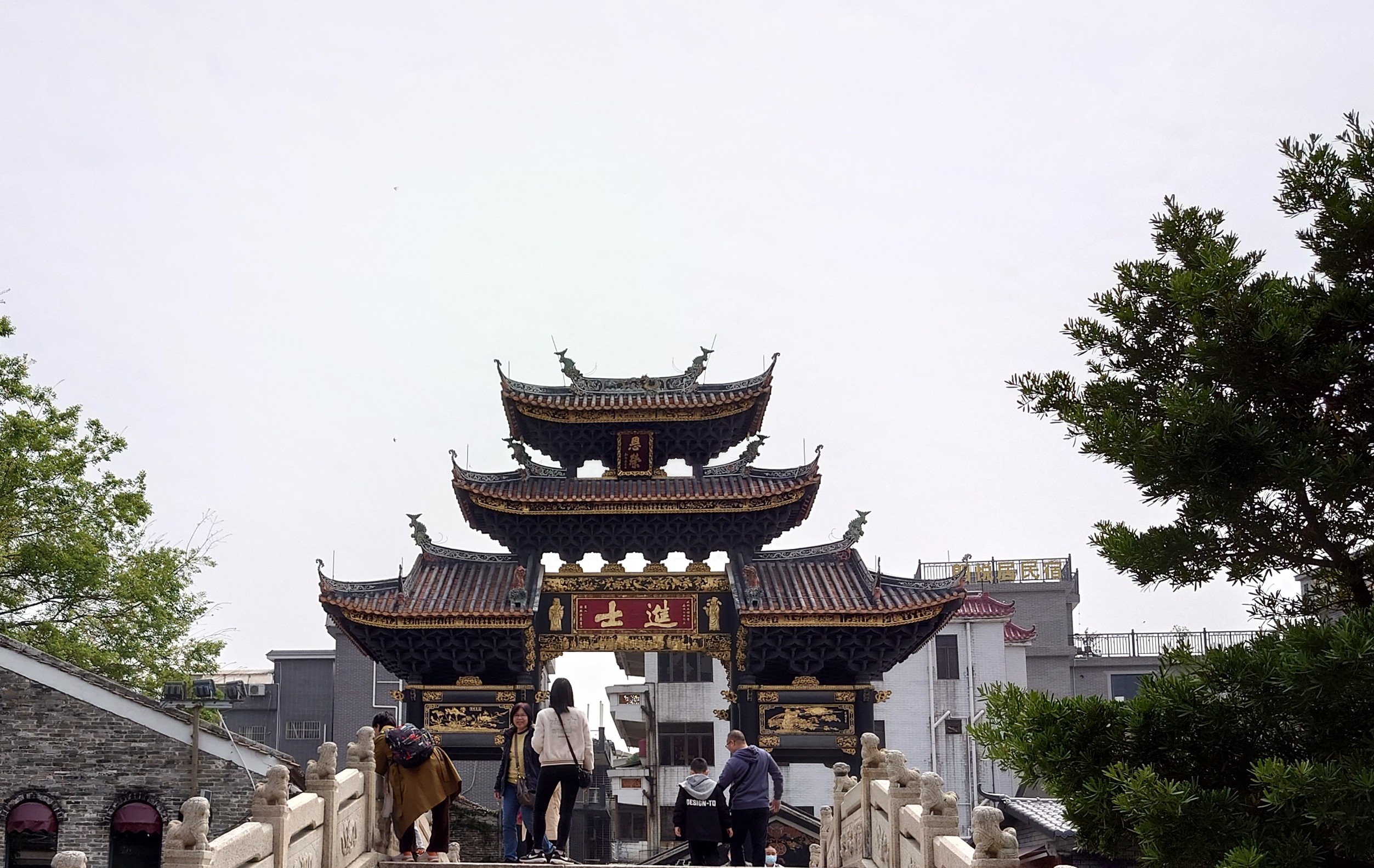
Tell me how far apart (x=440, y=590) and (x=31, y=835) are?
6.76 meters

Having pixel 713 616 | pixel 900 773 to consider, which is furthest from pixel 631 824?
pixel 900 773

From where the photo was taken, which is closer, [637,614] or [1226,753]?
[1226,753]

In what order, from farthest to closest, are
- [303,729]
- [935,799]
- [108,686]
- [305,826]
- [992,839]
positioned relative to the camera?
[303,729] < [108,686] < [305,826] < [935,799] < [992,839]

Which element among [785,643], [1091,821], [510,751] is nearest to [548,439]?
[785,643]

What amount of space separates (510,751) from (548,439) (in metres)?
11.4

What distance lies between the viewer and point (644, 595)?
21547 millimetres

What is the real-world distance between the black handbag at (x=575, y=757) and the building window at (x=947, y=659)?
2617cm

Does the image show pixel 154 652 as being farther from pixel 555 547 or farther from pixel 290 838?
pixel 290 838

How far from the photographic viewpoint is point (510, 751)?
1252 cm

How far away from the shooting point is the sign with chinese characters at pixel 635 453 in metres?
23.0

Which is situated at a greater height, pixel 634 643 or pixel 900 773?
pixel 634 643

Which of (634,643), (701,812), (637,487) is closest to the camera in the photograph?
(701,812)

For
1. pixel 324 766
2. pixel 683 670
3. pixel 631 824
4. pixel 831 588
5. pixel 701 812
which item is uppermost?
pixel 831 588

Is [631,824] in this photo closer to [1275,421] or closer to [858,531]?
[858,531]
